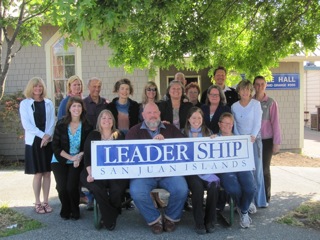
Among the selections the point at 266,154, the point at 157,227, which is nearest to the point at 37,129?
the point at 157,227

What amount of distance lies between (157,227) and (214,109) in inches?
75.4

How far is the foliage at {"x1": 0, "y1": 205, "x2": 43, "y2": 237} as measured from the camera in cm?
481

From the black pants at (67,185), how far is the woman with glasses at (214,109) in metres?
2.01

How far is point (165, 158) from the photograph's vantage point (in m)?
4.90

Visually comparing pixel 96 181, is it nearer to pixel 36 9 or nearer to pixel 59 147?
pixel 59 147

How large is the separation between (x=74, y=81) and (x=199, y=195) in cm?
265

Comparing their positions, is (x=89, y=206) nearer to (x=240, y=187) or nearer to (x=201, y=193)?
(x=201, y=193)

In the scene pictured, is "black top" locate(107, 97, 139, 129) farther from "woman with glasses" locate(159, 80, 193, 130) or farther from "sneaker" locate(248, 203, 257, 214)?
"sneaker" locate(248, 203, 257, 214)

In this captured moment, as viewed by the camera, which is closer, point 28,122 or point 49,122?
point 28,122

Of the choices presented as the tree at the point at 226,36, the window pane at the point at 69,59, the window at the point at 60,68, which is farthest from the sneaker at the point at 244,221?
the window pane at the point at 69,59

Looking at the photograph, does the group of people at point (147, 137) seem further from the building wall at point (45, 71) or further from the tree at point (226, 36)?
the building wall at point (45, 71)

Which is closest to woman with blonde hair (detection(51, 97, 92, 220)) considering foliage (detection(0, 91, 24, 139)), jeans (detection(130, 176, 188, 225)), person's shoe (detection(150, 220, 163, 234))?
jeans (detection(130, 176, 188, 225))

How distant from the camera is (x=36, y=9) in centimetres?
595

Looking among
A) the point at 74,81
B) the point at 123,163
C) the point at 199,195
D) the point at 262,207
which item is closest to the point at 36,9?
the point at 74,81
